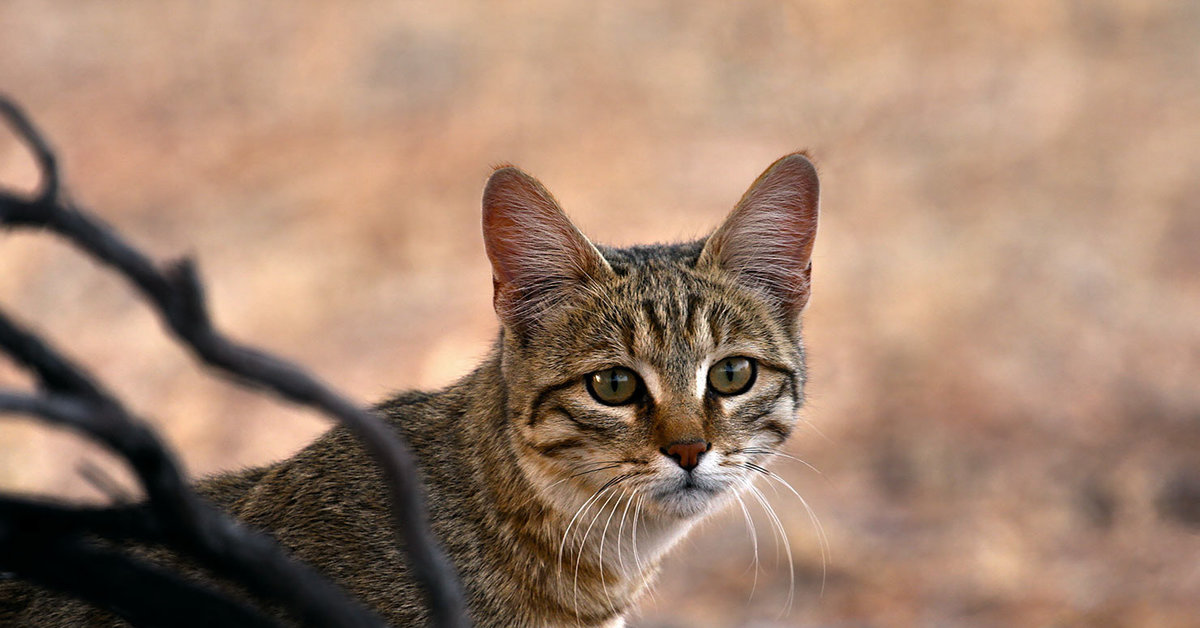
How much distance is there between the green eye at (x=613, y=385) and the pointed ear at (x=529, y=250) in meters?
0.24

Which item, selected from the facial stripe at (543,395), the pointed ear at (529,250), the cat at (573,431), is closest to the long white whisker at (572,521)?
the cat at (573,431)

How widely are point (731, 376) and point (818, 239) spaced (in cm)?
635

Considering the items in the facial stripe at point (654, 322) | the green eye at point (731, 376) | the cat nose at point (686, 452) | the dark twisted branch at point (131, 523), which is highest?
the facial stripe at point (654, 322)

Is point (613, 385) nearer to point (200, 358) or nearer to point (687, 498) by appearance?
point (687, 498)

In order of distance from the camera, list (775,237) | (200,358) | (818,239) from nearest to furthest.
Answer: (200,358)
(775,237)
(818,239)

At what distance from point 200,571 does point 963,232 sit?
7839 millimetres

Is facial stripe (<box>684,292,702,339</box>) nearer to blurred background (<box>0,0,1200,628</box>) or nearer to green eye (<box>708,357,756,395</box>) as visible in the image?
green eye (<box>708,357,756,395</box>)

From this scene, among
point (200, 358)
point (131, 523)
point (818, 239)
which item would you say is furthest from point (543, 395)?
point (818, 239)

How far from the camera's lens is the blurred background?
6465 mm

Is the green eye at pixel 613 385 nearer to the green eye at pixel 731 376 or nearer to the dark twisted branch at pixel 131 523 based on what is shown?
the green eye at pixel 731 376

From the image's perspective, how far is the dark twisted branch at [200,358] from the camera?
105cm

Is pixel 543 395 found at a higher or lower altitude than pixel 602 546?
higher

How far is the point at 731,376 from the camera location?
294cm

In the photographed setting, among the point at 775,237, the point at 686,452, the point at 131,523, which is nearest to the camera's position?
the point at 131,523
